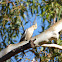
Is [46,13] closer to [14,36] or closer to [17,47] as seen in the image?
[14,36]

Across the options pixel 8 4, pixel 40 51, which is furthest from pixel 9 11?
pixel 40 51

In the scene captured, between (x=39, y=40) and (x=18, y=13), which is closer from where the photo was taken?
(x=39, y=40)

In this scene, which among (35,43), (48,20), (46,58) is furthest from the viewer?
(48,20)

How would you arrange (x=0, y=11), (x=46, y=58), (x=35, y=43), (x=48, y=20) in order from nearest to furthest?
(x=35, y=43) → (x=46, y=58) → (x=48, y=20) → (x=0, y=11)

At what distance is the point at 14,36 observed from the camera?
2.11m

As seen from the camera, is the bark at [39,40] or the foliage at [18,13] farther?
the foliage at [18,13]

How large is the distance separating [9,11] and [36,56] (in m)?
0.66

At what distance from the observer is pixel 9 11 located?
215 centimetres

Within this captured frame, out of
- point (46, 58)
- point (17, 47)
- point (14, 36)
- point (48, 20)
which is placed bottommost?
point (46, 58)

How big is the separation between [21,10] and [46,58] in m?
0.66

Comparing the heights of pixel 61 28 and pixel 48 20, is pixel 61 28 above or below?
above

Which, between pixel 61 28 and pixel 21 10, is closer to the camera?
pixel 61 28

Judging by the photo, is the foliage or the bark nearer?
the bark

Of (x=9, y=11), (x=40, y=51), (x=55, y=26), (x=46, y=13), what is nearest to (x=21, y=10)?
(x=9, y=11)
